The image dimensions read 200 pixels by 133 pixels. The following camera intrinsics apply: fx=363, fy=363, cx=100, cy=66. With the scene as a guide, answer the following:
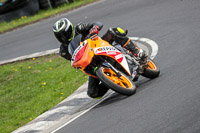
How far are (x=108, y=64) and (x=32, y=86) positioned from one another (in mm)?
4341

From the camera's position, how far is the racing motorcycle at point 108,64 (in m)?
6.22

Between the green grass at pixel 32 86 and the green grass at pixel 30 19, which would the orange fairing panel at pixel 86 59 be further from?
the green grass at pixel 30 19

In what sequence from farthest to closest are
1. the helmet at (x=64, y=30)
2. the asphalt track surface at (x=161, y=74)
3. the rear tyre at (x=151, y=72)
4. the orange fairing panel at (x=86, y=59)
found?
the rear tyre at (x=151, y=72) < the helmet at (x=64, y=30) < the orange fairing panel at (x=86, y=59) < the asphalt track surface at (x=161, y=74)

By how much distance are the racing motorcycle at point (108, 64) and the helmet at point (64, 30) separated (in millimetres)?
316

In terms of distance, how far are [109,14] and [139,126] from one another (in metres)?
10.9

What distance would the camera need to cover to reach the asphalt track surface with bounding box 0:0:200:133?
16.2 feet

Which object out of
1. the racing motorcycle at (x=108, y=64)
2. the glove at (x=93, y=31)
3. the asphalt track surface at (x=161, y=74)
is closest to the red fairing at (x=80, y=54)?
the racing motorcycle at (x=108, y=64)

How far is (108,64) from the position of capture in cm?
646

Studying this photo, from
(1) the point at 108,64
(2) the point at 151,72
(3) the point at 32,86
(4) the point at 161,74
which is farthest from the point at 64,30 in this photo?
(3) the point at 32,86

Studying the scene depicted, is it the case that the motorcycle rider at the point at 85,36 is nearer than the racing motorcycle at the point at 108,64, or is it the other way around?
the racing motorcycle at the point at 108,64

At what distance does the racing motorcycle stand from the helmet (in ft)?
1.04

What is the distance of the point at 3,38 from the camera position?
18.0m

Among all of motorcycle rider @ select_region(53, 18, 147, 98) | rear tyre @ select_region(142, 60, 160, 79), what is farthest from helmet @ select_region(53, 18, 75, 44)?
rear tyre @ select_region(142, 60, 160, 79)

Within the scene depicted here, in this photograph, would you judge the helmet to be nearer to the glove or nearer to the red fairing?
the glove
